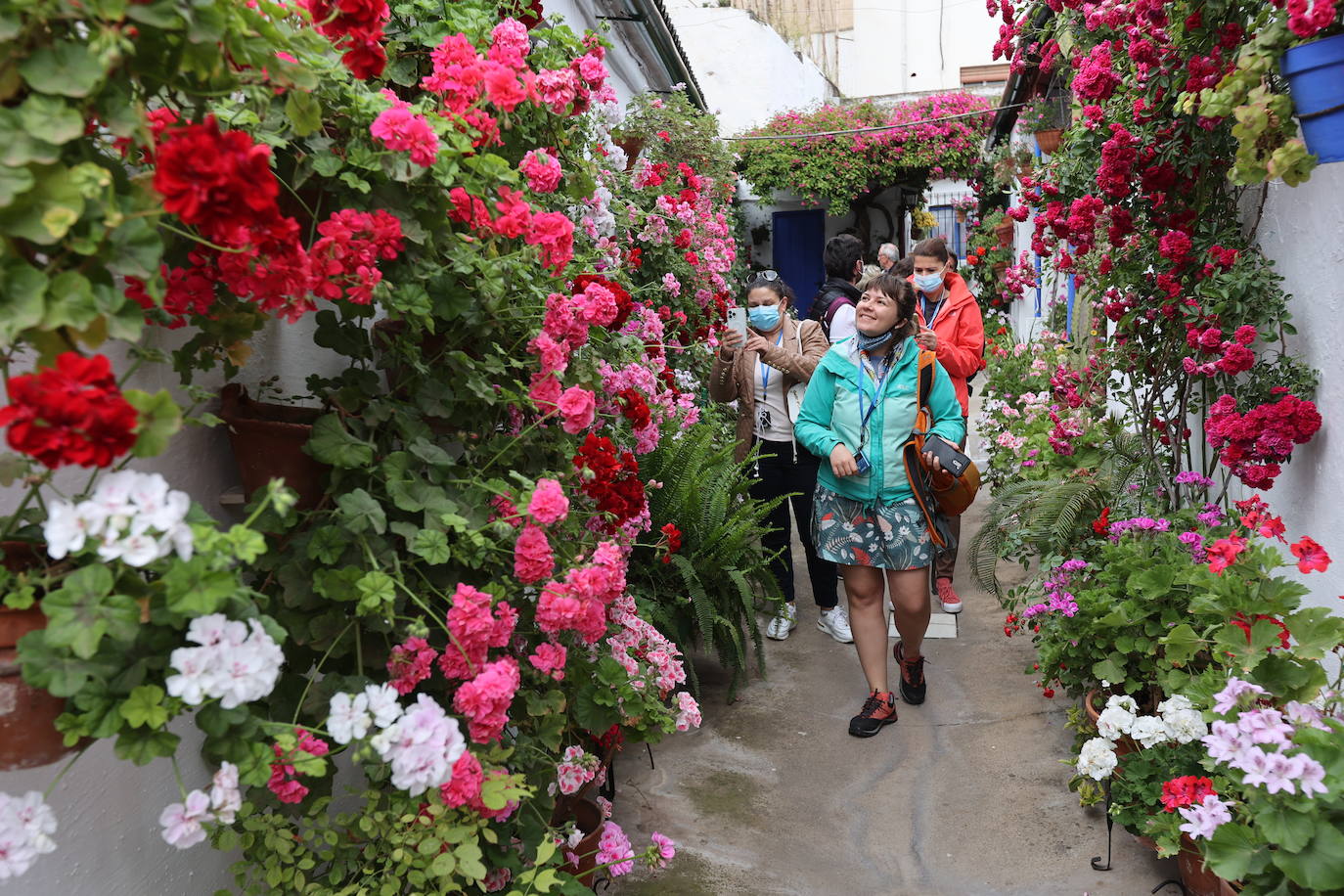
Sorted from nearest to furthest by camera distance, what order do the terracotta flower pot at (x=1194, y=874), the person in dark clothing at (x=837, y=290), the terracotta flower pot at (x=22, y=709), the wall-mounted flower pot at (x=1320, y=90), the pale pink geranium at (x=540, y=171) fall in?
the terracotta flower pot at (x=22, y=709), the wall-mounted flower pot at (x=1320, y=90), the pale pink geranium at (x=540, y=171), the terracotta flower pot at (x=1194, y=874), the person in dark clothing at (x=837, y=290)

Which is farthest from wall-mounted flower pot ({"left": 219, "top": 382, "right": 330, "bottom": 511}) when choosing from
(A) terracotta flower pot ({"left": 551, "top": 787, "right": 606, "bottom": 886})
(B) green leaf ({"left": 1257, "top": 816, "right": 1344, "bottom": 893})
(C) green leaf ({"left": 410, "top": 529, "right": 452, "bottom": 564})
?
(B) green leaf ({"left": 1257, "top": 816, "right": 1344, "bottom": 893})

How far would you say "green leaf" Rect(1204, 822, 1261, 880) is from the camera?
2051mm

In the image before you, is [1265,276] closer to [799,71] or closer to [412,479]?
[412,479]

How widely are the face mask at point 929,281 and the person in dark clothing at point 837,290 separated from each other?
341 mm

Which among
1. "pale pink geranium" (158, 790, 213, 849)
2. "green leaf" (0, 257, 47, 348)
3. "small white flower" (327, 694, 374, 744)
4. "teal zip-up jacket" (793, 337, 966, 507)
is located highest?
"green leaf" (0, 257, 47, 348)

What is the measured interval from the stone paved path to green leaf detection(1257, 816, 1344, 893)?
45.0 inches

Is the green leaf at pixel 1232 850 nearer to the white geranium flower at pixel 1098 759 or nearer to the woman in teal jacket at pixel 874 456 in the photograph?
the white geranium flower at pixel 1098 759

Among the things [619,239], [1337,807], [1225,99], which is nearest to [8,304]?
[1337,807]

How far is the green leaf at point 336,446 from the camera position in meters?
1.96

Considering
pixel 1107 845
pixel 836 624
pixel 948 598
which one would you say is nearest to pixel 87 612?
pixel 1107 845

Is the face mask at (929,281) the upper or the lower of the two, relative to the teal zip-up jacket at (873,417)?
upper

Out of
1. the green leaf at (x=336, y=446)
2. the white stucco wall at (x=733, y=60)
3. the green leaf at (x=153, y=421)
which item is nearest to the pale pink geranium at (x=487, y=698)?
the green leaf at (x=336, y=446)

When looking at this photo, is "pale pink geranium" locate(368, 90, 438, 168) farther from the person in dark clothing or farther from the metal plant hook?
the person in dark clothing

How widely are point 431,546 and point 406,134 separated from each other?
72 cm
